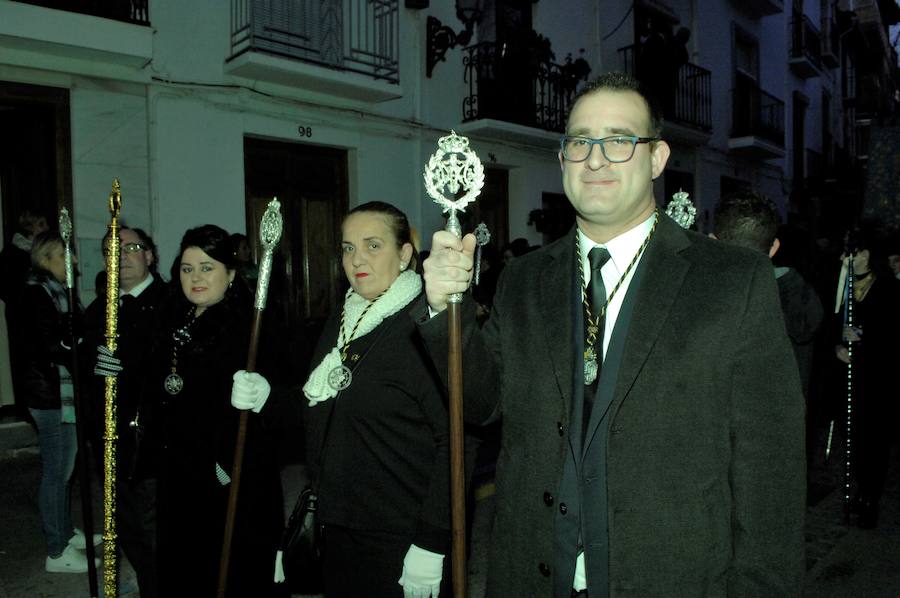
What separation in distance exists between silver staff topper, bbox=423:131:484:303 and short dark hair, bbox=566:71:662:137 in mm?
419

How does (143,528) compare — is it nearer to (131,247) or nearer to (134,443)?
(134,443)

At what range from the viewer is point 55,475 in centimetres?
426

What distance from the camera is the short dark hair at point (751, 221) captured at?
12.5 ft

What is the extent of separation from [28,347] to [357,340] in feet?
8.93

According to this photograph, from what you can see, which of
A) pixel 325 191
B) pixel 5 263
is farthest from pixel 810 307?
pixel 325 191

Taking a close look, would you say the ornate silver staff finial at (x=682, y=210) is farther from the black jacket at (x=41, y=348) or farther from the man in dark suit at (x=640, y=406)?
the black jacket at (x=41, y=348)

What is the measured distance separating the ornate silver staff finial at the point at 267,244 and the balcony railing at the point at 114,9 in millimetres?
5728

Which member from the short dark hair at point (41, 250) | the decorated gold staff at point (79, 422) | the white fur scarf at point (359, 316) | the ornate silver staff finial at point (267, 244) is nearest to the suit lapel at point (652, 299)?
the white fur scarf at point (359, 316)

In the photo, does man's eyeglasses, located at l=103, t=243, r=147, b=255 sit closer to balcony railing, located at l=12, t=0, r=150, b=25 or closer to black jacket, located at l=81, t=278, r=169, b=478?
black jacket, located at l=81, t=278, r=169, b=478

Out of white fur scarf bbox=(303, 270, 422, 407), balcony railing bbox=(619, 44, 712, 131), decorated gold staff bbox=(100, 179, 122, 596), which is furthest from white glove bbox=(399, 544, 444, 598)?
balcony railing bbox=(619, 44, 712, 131)

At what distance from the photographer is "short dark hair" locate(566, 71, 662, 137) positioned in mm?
1875

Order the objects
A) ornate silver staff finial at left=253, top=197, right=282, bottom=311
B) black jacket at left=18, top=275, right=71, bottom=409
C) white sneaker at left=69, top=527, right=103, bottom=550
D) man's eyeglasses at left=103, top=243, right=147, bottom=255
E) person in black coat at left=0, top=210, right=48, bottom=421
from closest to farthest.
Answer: ornate silver staff finial at left=253, top=197, right=282, bottom=311 → man's eyeglasses at left=103, top=243, right=147, bottom=255 → black jacket at left=18, top=275, right=71, bottom=409 → white sneaker at left=69, top=527, right=103, bottom=550 → person in black coat at left=0, top=210, right=48, bottom=421

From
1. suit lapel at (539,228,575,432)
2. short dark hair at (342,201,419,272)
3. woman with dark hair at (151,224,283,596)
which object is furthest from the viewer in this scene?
woman with dark hair at (151,224,283,596)

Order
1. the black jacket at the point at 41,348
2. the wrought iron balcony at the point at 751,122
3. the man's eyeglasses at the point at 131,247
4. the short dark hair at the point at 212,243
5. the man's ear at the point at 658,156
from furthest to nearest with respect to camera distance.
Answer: the wrought iron balcony at the point at 751,122 → the black jacket at the point at 41,348 → the man's eyeglasses at the point at 131,247 → the short dark hair at the point at 212,243 → the man's ear at the point at 658,156
